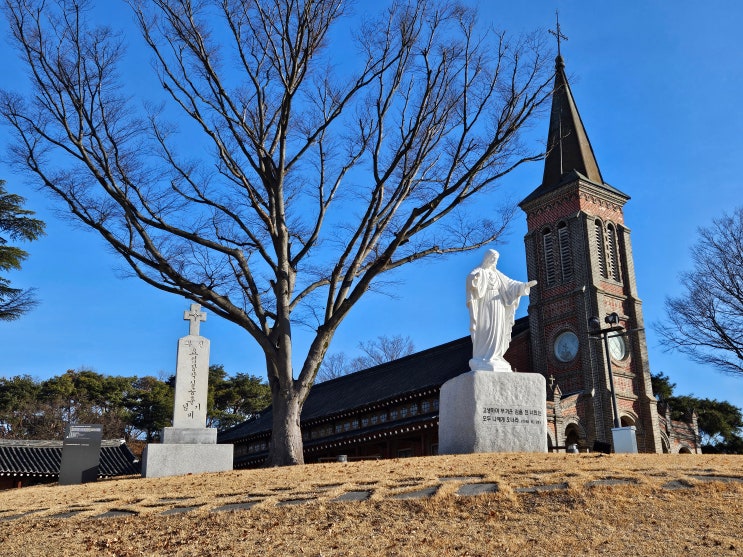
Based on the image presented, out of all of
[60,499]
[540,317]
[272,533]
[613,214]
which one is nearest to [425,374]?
[540,317]

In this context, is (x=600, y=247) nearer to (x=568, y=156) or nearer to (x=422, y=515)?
(x=568, y=156)

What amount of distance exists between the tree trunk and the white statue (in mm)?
3594

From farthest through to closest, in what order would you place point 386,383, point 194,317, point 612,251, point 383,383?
point 612,251 < point 383,383 < point 386,383 < point 194,317

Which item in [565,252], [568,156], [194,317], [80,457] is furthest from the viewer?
[568,156]

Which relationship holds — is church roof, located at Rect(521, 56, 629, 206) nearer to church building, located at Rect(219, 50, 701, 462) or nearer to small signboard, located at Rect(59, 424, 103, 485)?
church building, located at Rect(219, 50, 701, 462)

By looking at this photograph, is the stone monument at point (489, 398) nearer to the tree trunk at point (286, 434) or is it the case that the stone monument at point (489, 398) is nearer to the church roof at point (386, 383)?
the tree trunk at point (286, 434)

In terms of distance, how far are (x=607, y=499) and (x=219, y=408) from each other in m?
44.7

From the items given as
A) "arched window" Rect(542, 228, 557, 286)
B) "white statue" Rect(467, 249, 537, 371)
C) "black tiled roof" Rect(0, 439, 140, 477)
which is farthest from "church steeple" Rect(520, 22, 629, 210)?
"white statue" Rect(467, 249, 537, 371)

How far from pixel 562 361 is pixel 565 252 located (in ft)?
17.7

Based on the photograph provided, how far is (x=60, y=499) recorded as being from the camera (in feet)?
35.6

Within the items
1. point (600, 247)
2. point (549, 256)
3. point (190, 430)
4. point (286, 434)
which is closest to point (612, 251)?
point (600, 247)

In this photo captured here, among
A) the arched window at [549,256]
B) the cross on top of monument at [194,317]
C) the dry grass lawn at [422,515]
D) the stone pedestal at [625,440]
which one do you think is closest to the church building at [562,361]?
the arched window at [549,256]

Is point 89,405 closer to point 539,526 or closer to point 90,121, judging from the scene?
point 90,121

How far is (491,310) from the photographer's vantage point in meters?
14.5
